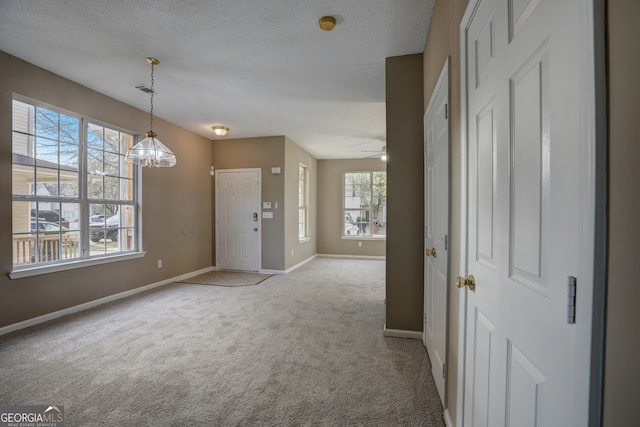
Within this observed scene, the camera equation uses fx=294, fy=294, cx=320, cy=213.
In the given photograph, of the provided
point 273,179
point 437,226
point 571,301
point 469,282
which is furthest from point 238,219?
point 571,301

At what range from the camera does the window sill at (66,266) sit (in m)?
2.98

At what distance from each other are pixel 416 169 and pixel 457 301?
155 cm

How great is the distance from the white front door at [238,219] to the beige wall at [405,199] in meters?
3.61

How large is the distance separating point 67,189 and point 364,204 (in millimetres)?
6077

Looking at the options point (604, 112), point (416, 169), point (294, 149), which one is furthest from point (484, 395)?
point (294, 149)

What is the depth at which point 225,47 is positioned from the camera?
108 inches

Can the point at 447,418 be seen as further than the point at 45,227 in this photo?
No

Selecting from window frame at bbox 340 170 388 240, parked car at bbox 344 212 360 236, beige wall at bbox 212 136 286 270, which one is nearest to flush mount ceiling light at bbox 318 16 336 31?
beige wall at bbox 212 136 286 270

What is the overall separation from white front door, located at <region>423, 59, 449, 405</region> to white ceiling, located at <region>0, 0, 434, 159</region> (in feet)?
2.98

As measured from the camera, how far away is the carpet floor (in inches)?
70.0

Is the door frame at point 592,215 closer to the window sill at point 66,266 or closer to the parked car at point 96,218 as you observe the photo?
the window sill at point 66,266

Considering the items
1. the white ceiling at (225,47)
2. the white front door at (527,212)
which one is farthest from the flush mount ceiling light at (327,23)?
the white front door at (527,212)

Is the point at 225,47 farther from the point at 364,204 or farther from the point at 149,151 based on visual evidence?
the point at 364,204

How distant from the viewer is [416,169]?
2.79 meters
